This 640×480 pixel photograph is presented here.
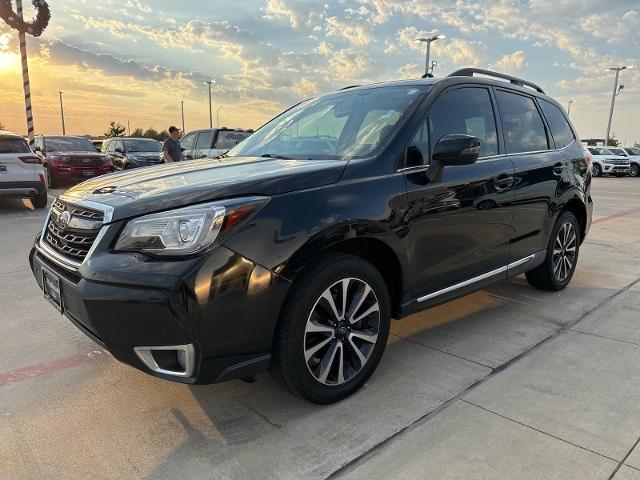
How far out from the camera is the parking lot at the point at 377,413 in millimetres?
2227

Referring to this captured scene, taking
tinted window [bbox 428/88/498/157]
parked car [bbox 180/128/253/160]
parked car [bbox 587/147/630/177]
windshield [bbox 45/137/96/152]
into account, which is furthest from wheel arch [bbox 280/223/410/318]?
parked car [bbox 587/147/630/177]

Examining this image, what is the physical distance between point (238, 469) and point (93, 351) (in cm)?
169

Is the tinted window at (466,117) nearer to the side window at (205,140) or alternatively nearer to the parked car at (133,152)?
the side window at (205,140)

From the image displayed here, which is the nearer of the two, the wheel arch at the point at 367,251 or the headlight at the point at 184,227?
the headlight at the point at 184,227

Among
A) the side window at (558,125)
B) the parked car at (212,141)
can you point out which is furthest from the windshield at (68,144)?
the side window at (558,125)

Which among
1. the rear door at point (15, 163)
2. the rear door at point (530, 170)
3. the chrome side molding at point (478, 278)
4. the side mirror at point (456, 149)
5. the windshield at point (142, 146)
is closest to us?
the side mirror at point (456, 149)

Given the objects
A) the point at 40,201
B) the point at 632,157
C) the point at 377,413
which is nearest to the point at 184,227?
the point at 377,413

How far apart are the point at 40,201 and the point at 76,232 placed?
29.0 ft

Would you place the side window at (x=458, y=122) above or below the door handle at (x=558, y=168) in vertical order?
above

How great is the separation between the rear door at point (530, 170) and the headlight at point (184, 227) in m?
2.41

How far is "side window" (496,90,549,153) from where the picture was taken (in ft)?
12.7

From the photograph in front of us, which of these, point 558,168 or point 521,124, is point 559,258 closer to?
point 558,168

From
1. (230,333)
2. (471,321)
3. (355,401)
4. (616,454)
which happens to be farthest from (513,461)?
(471,321)

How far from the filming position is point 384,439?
2408 millimetres
